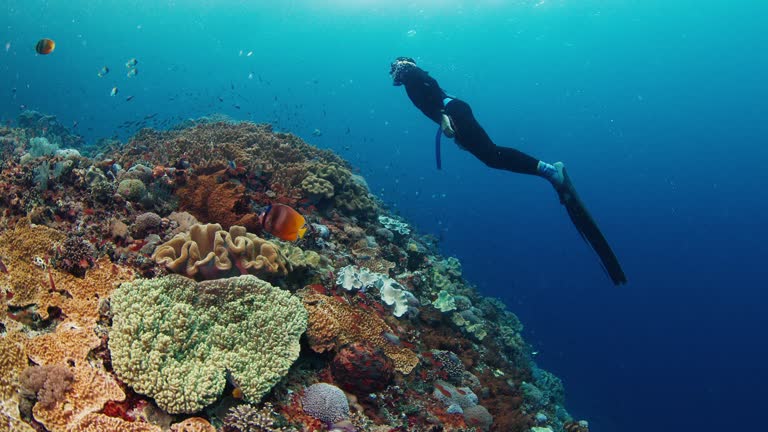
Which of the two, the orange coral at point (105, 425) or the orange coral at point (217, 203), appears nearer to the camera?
the orange coral at point (105, 425)

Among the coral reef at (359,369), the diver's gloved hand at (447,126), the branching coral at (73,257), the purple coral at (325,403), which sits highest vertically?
the diver's gloved hand at (447,126)

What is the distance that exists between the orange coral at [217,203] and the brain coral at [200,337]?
1982mm

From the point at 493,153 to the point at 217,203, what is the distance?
5.28 meters

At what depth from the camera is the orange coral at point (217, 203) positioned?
6004 millimetres

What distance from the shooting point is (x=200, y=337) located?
3.70 m

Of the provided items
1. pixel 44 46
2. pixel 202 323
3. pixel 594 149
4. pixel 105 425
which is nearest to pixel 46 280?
pixel 202 323

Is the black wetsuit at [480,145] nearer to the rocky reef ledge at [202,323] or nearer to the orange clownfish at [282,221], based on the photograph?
the rocky reef ledge at [202,323]

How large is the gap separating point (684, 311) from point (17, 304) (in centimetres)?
9779

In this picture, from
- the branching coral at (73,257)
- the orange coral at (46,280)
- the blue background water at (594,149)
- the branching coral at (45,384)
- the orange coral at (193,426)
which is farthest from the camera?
the blue background water at (594,149)

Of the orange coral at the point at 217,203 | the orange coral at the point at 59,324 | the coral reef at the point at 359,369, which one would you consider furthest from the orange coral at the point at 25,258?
the coral reef at the point at 359,369

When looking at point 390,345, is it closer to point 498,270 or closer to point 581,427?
point 581,427

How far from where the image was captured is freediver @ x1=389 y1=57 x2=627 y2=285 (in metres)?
7.62

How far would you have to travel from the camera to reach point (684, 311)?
77562 millimetres

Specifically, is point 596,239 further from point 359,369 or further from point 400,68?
point 359,369
